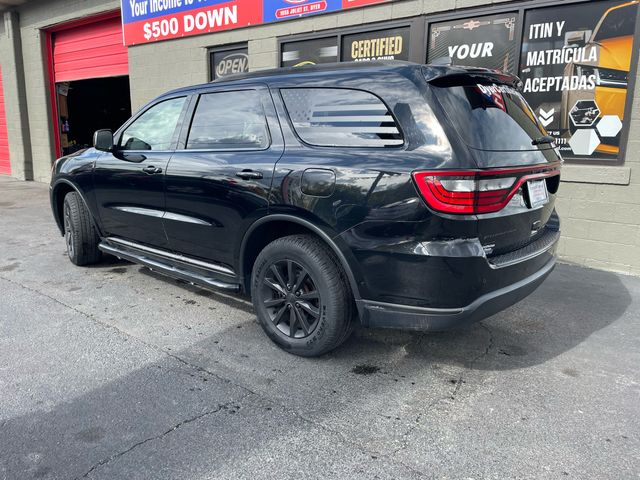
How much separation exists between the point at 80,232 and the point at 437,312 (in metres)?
4.00

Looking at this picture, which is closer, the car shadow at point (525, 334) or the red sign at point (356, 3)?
the car shadow at point (525, 334)

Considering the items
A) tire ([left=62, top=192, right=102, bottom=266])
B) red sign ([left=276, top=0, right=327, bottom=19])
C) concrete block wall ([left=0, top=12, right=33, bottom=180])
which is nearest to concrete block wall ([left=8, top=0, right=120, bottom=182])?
concrete block wall ([left=0, top=12, right=33, bottom=180])

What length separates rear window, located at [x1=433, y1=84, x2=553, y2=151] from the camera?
2.83 meters

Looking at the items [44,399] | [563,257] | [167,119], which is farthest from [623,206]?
[44,399]

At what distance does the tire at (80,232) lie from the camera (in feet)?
17.3

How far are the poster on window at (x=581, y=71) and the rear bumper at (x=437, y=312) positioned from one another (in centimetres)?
348

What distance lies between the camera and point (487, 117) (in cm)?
298

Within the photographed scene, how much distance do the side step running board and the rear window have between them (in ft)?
6.43

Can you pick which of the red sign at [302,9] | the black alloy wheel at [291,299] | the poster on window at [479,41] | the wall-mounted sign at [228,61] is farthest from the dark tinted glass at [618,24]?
the wall-mounted sign at [228,61]

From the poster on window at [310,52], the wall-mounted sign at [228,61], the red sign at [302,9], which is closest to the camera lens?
the red sign at [302,9]

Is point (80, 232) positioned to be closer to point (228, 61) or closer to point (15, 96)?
point (228, 61)

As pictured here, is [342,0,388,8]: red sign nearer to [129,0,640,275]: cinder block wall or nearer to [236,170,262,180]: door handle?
[129,0,640,275]: cinder block wall

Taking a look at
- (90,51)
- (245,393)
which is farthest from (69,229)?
(90,51)

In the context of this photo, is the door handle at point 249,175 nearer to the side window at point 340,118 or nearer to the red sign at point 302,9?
the side window at point 340,118
